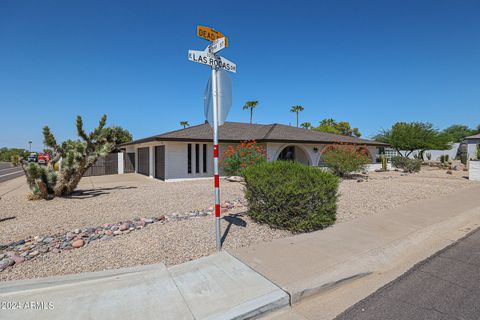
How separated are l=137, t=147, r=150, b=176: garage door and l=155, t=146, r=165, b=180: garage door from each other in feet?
7.18

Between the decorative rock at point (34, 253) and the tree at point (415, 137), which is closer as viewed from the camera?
the decorative rock at point (34, 253)

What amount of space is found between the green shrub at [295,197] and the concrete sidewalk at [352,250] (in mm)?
343

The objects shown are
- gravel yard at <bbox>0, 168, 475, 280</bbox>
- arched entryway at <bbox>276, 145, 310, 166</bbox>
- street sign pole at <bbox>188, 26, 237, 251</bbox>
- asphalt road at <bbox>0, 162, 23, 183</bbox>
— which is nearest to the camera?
gravel yard at <bbox>0, 168, 475, 280</bbox>

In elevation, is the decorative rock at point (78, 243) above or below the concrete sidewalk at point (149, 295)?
above

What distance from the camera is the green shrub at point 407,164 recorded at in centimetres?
2188

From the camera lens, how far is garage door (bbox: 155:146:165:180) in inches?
643

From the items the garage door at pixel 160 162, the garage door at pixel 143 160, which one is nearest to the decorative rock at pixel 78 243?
the garage door at pixel 160 162

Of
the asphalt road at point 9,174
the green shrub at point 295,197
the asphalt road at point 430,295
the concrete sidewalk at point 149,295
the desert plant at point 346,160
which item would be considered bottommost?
the asphalt road at point 430,295

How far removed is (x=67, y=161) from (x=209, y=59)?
27.9 feet

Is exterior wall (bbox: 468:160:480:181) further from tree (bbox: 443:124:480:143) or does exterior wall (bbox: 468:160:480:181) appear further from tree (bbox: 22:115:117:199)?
tree (bbox: 443:124:480:143)

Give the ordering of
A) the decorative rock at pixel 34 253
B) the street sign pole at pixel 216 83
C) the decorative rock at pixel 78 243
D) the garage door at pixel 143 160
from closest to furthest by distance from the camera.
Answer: the street sign pole at pixel 216 83 < the decorative rock at pixel 34 253 < the decorative rock at pixel 78 243 < the garage door at pixel 143 160

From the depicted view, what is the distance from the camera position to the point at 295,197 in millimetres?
5320

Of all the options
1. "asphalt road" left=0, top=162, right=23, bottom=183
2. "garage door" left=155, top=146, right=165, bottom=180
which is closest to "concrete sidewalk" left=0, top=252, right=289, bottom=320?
"garage door" left=155, top=146, right=165, bottom=180

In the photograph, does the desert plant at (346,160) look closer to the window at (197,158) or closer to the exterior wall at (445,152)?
the window at (197,158)
